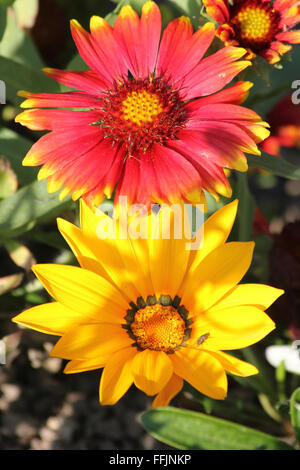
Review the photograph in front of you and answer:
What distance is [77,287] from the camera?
0.80 metres

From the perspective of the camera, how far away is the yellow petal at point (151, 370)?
71 centimetres

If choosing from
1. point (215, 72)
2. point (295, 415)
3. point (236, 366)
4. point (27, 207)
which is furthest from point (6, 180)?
point (295, 415)

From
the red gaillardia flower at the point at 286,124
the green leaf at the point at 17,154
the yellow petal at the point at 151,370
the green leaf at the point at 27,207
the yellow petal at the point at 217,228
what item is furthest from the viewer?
the red gaillardia flower at the point at 286,124

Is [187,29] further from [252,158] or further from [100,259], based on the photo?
[100,259]

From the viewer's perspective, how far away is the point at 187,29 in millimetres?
839

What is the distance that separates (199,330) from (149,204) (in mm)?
219

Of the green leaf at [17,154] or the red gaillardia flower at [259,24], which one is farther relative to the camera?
the green leaf at [17,154]

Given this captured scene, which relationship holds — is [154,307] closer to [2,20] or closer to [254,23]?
[254,23]

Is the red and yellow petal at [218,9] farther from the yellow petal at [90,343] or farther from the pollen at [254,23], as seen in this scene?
the yellow petal at [90,343]

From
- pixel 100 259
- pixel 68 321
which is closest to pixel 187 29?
pixel 100 259

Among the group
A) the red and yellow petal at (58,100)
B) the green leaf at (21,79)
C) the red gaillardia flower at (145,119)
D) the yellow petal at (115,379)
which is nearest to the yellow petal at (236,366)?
the yellow petal at (115,379)

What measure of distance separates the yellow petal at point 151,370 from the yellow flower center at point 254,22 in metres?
0.52

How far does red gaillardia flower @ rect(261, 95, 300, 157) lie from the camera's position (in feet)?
4.50

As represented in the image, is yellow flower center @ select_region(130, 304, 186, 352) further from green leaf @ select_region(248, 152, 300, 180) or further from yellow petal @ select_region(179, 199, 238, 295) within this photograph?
green leaf @ select_region(248, 152, 300, 180)
